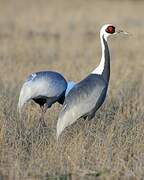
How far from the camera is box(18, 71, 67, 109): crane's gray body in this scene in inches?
307

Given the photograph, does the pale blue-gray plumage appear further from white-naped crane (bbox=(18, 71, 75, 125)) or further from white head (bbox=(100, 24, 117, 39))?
white head (bbox=(100, 24, 117, 39))

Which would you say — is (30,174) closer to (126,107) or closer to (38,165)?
(38,165)

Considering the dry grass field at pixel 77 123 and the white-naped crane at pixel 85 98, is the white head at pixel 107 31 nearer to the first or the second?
the white-naped crane at pixel 85 98

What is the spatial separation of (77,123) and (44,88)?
588mm

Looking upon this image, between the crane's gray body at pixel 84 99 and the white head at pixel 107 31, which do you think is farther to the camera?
the white head at pixel 107 31

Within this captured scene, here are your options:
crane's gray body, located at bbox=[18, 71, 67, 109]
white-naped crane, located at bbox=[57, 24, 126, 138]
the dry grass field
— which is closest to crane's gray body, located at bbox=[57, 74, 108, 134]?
white-naped crane, located at bbox=[57, 24, 126, 138]

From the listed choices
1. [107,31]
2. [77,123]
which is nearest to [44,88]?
[77,123]

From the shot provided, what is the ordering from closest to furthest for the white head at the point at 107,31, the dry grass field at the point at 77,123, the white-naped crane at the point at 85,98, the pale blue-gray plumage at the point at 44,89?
the dry grass field at the point at 77,123, the white-naped crane at the point at 85,98, the pale blue-gray plumage at the point at 44,89, the white head at the point at 107,31

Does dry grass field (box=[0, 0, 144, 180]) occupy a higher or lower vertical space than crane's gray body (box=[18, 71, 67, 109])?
lower

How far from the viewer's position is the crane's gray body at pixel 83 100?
7223mm

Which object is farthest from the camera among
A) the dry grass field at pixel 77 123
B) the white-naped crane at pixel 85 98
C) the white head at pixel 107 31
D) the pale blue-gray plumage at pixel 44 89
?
the white head at pixel 107 31

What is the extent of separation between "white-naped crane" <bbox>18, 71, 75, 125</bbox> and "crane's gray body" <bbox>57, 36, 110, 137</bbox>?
0.40 meters

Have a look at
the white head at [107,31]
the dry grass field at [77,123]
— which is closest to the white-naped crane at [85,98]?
the dry grass field at [77,123]

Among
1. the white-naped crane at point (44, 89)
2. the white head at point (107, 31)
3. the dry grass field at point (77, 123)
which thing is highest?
the white head at point (107, 31)
